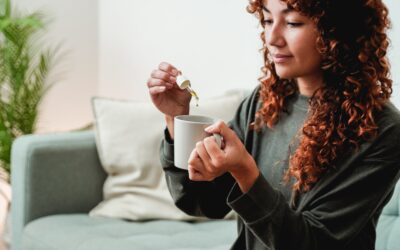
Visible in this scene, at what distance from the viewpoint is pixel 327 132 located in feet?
4.12

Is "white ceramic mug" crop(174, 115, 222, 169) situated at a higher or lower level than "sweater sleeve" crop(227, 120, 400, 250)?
higher

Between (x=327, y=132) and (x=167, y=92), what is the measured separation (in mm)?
332

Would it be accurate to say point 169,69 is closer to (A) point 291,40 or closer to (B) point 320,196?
(A) point 291,40

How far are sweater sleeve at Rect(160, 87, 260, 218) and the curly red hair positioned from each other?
0.62 feet

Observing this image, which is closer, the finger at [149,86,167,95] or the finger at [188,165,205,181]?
the finger at [188,165,205,181]

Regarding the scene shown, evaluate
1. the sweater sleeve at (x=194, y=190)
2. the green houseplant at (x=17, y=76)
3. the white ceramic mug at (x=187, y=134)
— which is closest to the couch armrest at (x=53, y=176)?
the green houseplant at (x=17, y=76)

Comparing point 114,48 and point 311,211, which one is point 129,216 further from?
point 114,48

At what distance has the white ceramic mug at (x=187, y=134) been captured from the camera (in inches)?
45.0

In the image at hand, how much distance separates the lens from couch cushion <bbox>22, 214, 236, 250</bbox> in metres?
2.02

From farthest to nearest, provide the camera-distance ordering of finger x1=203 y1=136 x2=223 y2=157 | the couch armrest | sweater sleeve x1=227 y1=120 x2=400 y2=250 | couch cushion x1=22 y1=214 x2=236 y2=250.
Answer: the couch armrest
couch cushion x1=22 y1=214 x2=236 y2=250
sweater sleeve x1=227 y1=120 x2=400 y2=250
finger x1=203 y1=136 x2=223 y2=157

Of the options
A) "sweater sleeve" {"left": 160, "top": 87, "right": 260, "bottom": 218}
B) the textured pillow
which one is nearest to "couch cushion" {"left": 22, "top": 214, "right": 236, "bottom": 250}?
the textured pillow

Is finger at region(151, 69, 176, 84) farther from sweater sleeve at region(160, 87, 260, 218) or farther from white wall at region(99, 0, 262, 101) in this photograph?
white wall at region(99, 0, 262, 101)

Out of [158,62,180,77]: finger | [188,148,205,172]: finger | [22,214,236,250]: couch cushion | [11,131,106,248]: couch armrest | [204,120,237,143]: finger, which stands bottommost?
[22,214,236,250]: couch cushion

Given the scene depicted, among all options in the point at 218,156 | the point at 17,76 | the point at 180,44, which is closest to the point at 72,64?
the point at 17,76
